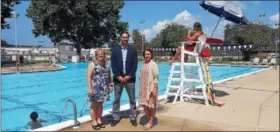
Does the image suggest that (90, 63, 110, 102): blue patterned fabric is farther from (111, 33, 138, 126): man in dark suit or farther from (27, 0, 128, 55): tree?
(27, 0, 128, 55): tree

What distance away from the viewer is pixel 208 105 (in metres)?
6.80

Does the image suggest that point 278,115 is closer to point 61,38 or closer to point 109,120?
point 109,120

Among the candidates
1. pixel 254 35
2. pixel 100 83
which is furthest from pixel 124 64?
pixel 254 35

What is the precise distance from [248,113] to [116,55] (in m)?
2.94

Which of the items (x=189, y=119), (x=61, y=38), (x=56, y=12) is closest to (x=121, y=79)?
(x=189, y=119)

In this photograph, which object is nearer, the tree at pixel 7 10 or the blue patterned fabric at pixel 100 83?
the blue patterned fabric at pixel 100 83

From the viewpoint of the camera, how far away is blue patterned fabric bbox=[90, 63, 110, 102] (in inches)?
198

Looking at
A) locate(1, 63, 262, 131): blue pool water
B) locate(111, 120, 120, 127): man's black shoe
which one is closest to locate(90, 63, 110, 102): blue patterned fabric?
locate(111, 120, 120, 127): man's black shoe

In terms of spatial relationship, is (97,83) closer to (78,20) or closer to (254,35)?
(78,20)

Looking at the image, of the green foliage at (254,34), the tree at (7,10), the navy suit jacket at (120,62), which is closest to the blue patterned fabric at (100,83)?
the navy suit jacket at (120,62)

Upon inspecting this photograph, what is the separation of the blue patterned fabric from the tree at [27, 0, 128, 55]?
32512 millimetres

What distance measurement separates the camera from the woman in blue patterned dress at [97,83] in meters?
4.96

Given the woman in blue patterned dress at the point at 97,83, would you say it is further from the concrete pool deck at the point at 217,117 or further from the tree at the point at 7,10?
the tree at the point at 7,10

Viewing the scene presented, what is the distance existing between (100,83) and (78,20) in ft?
111
